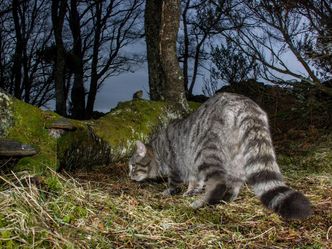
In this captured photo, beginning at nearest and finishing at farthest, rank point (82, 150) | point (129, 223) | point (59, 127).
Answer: point (129, 223) → point (59, 127) → point (82, 150)

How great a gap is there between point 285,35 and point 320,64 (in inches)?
53.1

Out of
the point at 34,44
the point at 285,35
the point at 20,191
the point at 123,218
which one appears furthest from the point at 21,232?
the point at 34,44

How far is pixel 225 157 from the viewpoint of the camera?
4.69 metres

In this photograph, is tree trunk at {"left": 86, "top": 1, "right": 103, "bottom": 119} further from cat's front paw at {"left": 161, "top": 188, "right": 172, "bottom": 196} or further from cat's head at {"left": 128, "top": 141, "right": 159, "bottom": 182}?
cat's front paw at {"left": 161, "top": 188, "right": 172, "bottom": 196}

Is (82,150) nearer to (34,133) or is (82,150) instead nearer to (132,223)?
(34,133)

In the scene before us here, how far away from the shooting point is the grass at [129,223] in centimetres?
279

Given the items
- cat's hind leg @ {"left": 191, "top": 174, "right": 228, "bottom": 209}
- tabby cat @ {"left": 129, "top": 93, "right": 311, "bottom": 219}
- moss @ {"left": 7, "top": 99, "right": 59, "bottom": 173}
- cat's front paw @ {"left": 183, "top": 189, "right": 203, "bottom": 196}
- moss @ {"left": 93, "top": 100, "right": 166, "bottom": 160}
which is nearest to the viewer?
tabby cat @ {"left": 129, "top": 93, "right": 311, "bottom": 219}

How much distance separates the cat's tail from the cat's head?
2364 millimetres

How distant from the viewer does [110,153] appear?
6820mm

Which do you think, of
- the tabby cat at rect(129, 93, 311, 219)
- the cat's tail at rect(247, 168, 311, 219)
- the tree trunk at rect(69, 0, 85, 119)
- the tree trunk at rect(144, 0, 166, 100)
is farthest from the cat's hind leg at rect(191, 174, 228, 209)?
the tree trunk at rect(69, 0, 85, 119)

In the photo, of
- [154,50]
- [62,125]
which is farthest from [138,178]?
[154,50]

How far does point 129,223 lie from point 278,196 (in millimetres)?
1190

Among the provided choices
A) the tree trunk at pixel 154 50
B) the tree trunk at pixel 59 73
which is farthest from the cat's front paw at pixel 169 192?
the tree trunk at pixel 59 73

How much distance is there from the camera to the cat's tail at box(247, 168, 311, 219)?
3.29m
